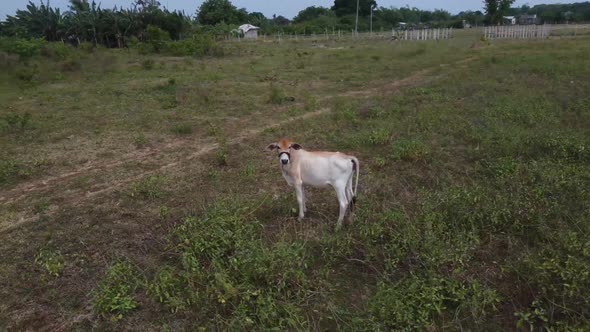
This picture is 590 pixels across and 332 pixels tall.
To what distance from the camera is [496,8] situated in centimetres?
3769

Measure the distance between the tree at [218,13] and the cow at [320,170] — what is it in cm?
5279

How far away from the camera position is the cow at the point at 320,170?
4867 millimetres

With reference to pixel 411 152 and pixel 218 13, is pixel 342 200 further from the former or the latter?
pixel 218 13

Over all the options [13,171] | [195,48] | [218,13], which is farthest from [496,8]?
[13,171]

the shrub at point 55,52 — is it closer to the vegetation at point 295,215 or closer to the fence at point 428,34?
the vegetation at point 295,215

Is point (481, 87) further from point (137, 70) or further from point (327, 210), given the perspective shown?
point (137, 70)

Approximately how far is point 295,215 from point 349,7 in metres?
72.6

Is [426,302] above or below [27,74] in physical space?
below

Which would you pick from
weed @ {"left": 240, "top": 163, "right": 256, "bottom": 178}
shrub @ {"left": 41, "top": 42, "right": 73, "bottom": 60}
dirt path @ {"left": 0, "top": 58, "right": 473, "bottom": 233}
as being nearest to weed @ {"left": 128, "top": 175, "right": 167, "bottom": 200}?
dirt path @ {"left": 0, "top": 58, "right": 473, "bottom": 233}

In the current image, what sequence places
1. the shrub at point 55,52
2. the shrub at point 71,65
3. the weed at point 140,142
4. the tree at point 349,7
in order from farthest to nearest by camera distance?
1. the tree at point 349,7
2. the shrub at point 55,52
3. the shrub at point 71,65
4. the weed at point 140,142

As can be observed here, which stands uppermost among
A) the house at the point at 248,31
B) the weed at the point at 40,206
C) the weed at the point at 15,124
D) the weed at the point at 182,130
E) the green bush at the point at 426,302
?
the house at the point at 248,31

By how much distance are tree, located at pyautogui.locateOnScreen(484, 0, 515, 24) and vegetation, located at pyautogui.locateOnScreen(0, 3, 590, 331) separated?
2957 centimetres

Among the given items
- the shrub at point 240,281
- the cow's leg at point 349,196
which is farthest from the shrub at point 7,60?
the cow's leg at point 349,196

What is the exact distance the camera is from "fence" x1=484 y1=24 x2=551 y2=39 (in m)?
27.9
